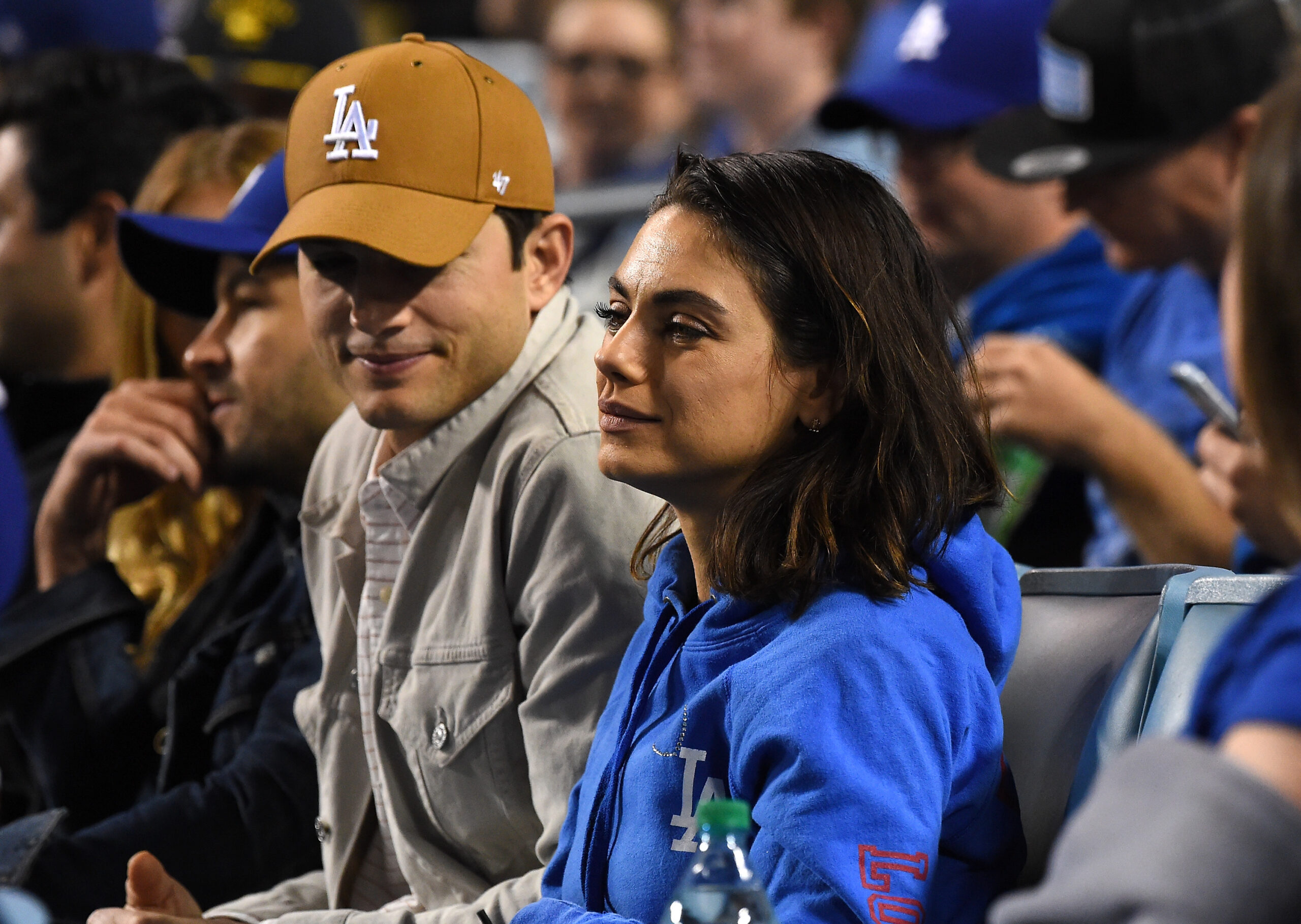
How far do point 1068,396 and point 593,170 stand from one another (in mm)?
4358

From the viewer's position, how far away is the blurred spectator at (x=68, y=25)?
4.15 meters

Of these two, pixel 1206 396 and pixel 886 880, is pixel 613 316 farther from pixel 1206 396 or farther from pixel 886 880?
pixel 1206 396

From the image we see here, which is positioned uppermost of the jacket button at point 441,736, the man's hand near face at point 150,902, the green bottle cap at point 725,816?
the green bottle cap at point 725,816

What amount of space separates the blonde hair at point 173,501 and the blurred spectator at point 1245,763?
1924 millimetres

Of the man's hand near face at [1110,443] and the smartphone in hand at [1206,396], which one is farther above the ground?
the smartphone in hand at [1206,396]

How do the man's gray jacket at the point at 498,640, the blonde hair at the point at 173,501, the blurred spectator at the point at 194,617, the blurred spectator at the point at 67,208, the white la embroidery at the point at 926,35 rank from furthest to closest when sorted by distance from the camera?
1. the white la embroidery at the point at 926,35
2. the blurred spectator at the point at 67,208
3. the blonde hair at the point at 173,501
4. the blurred spectator at the point at 194,617
5. the man's gray jacket at the point at 498,640

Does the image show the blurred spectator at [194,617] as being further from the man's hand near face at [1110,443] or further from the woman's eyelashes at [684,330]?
the man's hand near face at [1110,443]

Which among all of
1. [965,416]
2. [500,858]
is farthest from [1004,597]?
[500,858]

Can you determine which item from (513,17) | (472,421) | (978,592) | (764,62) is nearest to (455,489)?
(472,421)

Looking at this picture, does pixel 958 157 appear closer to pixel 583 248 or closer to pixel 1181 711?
pixel 1181 711

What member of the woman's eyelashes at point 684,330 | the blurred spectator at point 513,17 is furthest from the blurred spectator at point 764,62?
the woman's eyelashes at point 684,330

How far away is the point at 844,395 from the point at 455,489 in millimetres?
554

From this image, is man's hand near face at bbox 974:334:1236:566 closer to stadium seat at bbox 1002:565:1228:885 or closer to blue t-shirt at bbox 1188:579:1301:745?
stadium seat at bbox 1002:565:1228:885

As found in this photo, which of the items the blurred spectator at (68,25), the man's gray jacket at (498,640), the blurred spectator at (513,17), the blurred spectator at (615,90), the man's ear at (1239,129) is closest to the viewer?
the man's gray jacket at (498,640)
